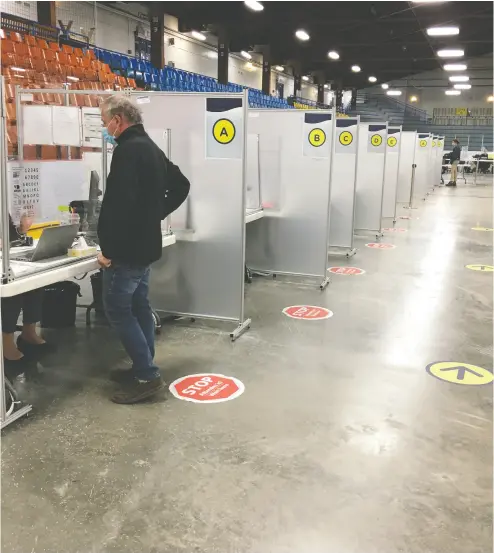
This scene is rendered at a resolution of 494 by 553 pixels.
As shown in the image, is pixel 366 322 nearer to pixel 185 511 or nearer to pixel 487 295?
pixel 487 295

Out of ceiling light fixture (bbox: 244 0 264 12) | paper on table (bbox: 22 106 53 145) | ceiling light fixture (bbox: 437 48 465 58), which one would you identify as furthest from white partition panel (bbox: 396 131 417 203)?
ceiling light fixture (bbox: 437 48 465 58)

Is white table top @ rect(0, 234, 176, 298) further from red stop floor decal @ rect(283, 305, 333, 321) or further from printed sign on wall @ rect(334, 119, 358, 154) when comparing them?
printed sign on wall @ rect(334, 119, 358, 154)

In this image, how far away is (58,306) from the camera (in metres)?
4.24

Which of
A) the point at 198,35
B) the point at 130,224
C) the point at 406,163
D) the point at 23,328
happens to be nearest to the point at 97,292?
the point at 23,328

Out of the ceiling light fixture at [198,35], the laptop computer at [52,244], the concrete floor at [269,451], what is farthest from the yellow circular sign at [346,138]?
the ceiling light fixture at [198,35]

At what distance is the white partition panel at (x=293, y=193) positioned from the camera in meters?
5.39

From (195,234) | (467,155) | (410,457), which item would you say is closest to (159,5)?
(195,234)

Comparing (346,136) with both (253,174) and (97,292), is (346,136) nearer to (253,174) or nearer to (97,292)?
(253,174)

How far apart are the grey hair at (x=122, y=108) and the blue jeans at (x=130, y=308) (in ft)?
2.52

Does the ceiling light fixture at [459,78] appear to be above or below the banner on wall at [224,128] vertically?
above

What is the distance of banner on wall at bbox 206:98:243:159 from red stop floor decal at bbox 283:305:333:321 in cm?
146

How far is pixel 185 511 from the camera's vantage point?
84.0 inches

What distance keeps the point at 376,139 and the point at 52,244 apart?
6313mm

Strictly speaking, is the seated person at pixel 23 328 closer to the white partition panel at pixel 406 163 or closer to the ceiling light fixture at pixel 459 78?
the white partition panel at pixel 406 163
